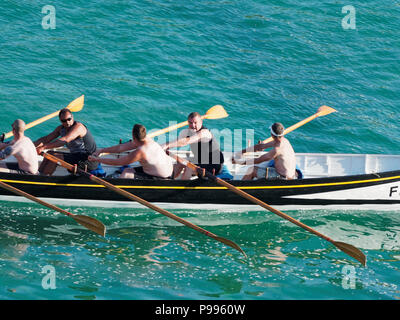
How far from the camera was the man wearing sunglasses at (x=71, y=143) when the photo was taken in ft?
42.5

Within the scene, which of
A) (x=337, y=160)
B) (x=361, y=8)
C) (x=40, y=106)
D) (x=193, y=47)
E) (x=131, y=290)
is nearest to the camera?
(x=131, y=290)

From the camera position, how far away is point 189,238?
493 inches

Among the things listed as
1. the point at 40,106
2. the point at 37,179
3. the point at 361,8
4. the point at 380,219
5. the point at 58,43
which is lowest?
the point at 380,219

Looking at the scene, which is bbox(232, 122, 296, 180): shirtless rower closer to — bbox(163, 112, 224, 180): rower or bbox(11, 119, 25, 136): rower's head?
A: bbox(163, 112, 224, 180): rower

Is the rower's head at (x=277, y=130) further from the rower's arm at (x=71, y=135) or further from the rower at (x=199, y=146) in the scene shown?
the rower's arm at (x=71, y=135)

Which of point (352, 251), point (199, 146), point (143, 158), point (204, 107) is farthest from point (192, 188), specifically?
point (204, 107)

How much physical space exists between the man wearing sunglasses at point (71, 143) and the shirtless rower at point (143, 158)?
0.23 meters

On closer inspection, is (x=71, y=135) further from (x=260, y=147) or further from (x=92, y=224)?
(x=260, y=147)

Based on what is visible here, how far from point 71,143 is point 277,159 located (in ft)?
13.7

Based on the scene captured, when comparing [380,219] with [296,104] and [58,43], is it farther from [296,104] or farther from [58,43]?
[58,43]

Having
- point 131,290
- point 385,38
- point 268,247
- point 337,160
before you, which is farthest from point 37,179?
point 385,38

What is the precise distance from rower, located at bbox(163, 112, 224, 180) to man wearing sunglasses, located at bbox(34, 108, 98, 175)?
1574mm

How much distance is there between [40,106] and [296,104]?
23.8 ft

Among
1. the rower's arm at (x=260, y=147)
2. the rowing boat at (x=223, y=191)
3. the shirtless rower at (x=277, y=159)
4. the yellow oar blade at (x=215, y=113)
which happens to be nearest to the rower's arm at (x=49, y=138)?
the rowing boat at (x=223, y=191)
